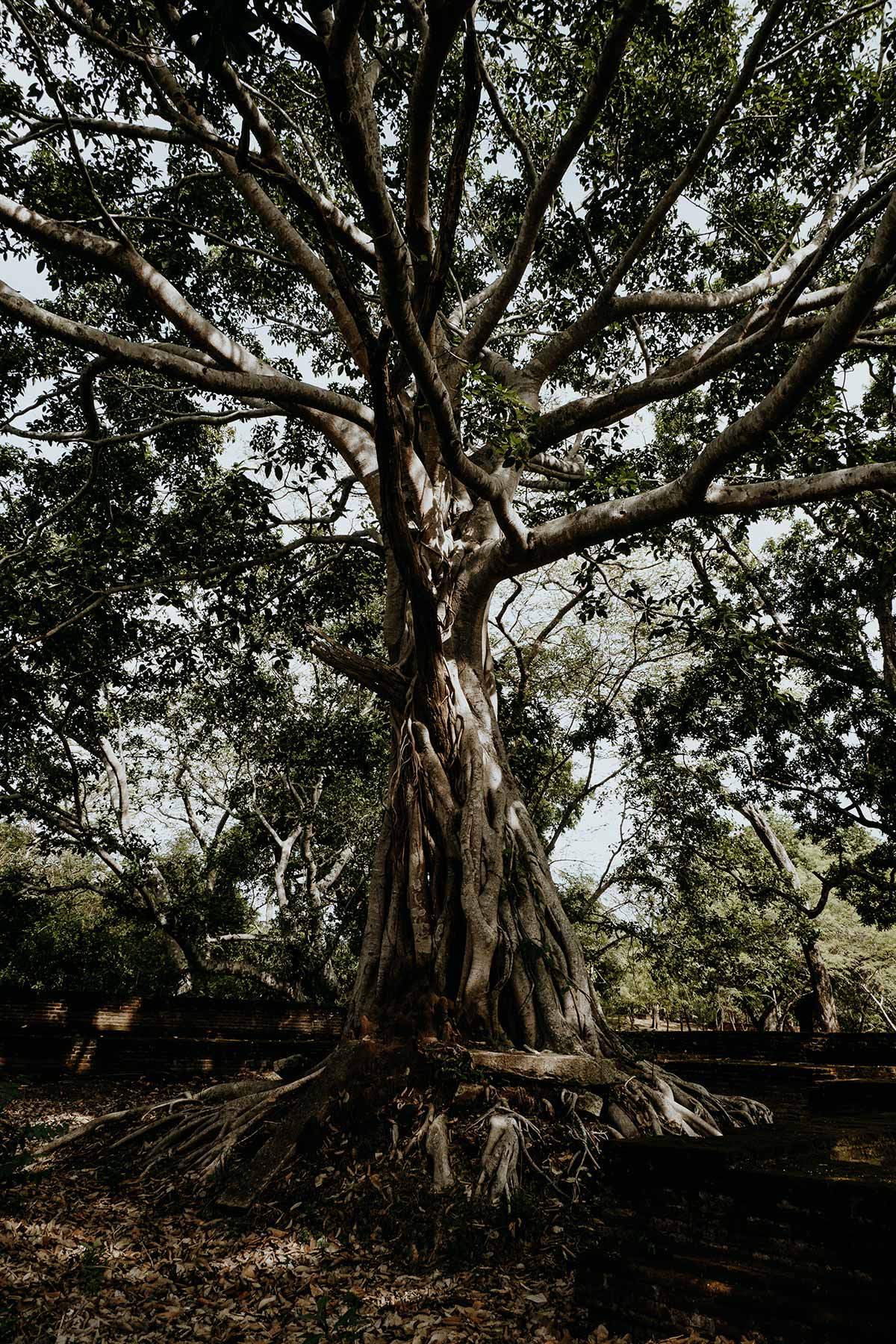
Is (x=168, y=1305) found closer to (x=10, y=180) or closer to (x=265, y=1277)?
(x=265, y=1277)

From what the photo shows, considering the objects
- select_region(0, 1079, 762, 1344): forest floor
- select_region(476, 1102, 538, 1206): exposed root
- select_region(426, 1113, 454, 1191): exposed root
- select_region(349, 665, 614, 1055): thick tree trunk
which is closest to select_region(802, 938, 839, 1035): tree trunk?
select_region(349, 665, 614, 1055): thick tree trunk

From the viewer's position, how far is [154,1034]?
9039 mm

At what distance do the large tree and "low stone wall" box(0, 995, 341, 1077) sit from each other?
2448 millimetres

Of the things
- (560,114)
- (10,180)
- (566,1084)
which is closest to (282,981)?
(566,1084)

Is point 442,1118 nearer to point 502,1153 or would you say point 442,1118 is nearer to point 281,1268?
point 502,1153

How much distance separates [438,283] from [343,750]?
745 cm

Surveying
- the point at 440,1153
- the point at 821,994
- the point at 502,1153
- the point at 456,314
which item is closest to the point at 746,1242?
the point at 502,1153

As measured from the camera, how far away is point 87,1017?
8891 mm

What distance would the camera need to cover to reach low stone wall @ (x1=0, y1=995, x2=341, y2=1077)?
24.8 ft

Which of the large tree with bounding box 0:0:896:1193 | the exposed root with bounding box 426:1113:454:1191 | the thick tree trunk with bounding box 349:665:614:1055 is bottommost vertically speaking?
the exposed root with bounding box 426:1113:454:1191

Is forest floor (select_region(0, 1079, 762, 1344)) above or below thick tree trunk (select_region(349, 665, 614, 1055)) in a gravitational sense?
below

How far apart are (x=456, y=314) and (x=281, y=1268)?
762cm

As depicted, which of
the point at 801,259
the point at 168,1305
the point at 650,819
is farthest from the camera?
the point at 650,819

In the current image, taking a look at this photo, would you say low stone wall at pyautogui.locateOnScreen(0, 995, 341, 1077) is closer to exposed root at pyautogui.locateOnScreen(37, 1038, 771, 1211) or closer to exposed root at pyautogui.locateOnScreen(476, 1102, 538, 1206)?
exposed root at pyautogui.locateOnScreen(37, 1038, 771, 1211)
